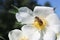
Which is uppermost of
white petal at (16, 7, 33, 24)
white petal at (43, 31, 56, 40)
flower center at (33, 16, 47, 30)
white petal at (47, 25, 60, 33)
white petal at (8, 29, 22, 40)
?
white petal at (16, 7, 33, 24)

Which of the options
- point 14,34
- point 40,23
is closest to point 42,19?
point 40,23

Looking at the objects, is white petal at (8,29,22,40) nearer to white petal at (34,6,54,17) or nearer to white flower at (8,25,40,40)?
white flower at (8,25,40,40)

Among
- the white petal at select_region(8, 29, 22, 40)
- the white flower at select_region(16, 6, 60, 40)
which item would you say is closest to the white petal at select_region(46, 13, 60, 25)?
the white flower at select_region(16, 6, 60, 40)

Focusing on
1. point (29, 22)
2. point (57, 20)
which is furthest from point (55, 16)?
point (29, 22)

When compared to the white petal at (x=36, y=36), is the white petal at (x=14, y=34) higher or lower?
higher

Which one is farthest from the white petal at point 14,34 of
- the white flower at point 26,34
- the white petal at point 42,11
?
the white petal at point 42,11

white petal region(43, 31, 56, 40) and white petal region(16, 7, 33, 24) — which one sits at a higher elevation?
white petal region(16, 7, 33, 24)

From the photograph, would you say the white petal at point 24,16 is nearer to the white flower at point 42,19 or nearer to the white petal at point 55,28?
the white flower at point 42,19
